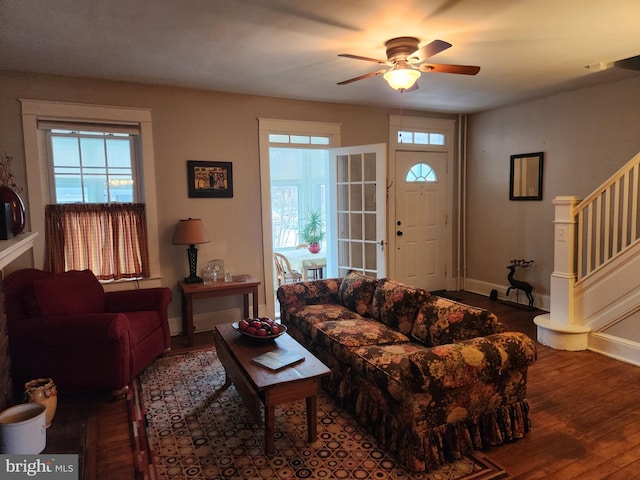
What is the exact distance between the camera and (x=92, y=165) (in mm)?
4023

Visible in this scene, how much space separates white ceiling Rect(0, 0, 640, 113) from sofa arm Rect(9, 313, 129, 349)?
6.35 feet

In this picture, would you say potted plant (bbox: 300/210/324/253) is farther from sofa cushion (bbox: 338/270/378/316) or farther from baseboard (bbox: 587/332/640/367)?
baseboard (bbox: 587/332/640/367)

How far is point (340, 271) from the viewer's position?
17.1 feet

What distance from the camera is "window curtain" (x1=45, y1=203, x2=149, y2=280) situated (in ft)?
12.5

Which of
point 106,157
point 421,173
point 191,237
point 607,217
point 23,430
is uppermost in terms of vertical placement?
point 106,157

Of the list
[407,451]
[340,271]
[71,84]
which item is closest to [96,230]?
[71,84]

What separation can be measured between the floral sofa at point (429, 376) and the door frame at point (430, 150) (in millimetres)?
2474

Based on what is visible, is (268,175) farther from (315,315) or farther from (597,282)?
(597,282)

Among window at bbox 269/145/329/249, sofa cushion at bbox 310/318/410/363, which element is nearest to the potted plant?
window at bbox 269/145/329/249

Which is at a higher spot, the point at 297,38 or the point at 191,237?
the point at 297,38

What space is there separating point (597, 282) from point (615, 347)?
573 millimetres

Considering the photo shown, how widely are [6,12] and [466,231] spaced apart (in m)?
5.61

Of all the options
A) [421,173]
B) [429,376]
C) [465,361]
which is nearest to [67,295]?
[429,376]

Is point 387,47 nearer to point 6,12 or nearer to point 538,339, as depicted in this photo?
point 6,12
